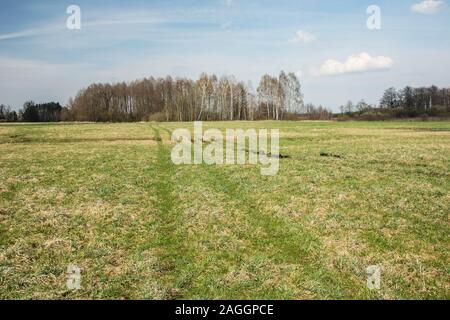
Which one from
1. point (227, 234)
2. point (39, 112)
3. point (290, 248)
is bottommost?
point (290, 248)

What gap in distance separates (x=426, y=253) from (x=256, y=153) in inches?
909

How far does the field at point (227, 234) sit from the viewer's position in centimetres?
945

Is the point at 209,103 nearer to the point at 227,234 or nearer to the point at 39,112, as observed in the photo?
the point at 39,112

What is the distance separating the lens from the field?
372 inches

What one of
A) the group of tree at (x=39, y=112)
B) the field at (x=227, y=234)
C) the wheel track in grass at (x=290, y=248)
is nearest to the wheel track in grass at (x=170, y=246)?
the field at (x=227, y=234)

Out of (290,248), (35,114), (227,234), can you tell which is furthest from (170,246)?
(35,114)

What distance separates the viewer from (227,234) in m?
13.2

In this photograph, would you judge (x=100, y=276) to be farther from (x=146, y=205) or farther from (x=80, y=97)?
(x=80, y=97)

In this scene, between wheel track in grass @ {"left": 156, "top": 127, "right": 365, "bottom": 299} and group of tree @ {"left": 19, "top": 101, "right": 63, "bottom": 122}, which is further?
group of tree @ {"left": 19, "top": 101, "right": 63, "bottom": 122}

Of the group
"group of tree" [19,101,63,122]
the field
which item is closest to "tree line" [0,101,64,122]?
"group of tree" [19,101,63,122]

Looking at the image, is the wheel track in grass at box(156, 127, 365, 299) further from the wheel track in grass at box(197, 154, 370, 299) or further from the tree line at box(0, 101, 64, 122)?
the tree line at box(0, 101, 64, 122)

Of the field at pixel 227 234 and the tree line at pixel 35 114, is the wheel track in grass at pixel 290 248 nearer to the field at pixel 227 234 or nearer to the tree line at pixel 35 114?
the field at pixel 227 234

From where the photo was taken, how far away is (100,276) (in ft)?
32.9
